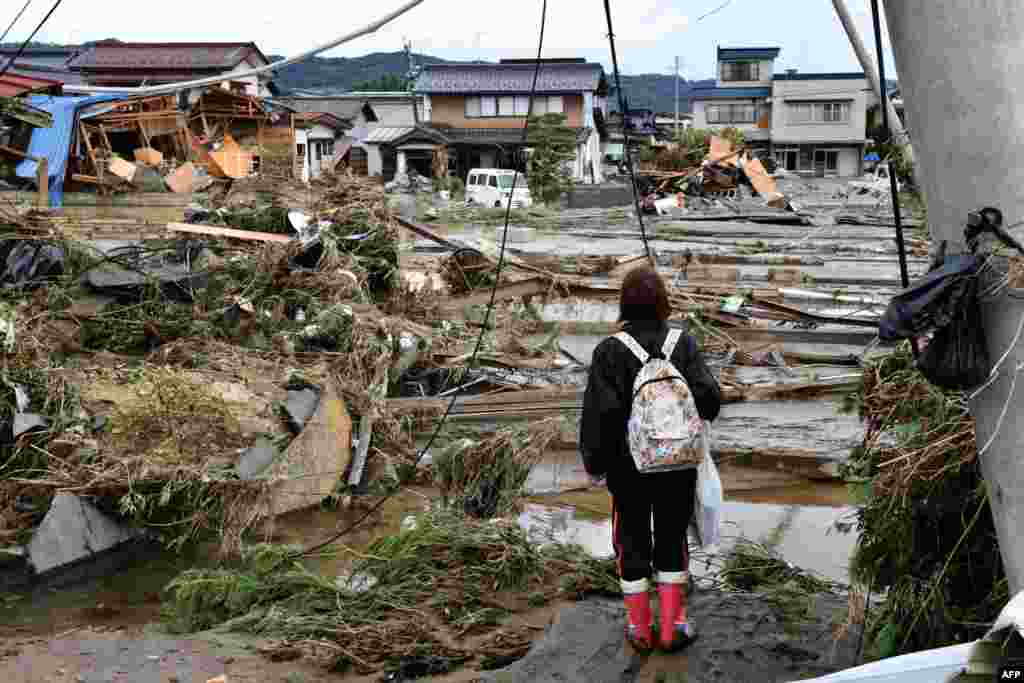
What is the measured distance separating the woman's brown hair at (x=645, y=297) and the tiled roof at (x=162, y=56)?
131ft

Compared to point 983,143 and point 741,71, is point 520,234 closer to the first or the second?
point 983,143

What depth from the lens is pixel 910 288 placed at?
3.15 meters

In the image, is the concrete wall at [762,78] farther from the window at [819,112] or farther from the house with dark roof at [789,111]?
the window at [819,112]

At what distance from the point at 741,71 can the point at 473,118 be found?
19049 mm

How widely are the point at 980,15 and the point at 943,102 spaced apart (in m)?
0.25

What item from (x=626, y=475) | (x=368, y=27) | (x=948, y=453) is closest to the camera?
(x=948, y=453)

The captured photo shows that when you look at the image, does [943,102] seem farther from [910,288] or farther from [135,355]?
[135,355]

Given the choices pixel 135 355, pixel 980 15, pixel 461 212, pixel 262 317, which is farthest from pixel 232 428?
pixel 461 212

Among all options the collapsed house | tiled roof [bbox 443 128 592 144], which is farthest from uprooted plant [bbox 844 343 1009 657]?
tiled roof [bbox 443 128 592 144]

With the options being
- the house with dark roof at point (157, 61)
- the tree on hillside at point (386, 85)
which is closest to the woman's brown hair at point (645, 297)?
the house with dark roof at point (157, 61)

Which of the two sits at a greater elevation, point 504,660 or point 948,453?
point 948,453

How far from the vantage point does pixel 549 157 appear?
128 ft

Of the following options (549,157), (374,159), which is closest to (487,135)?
(374,159)

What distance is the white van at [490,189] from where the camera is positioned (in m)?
35.7
